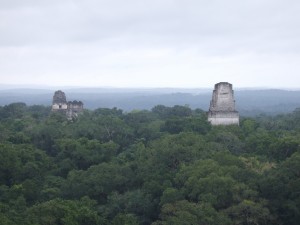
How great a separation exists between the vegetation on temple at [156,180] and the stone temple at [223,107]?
1193 millimetres

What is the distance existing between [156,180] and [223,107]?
1375 centimetres

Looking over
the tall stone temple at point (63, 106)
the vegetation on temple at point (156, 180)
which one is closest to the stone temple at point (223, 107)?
the vegetation on temple at point (156, 180)

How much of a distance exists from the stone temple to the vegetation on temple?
119cm

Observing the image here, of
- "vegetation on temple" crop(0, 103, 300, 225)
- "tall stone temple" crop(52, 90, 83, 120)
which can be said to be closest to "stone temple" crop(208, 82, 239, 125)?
"vegetation on temple" crop(0, 103, 300, 225)

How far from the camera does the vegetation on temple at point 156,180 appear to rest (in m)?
20.4

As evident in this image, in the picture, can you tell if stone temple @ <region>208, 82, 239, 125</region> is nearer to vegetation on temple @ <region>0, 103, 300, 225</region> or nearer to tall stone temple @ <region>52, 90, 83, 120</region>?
vegetation on temple @ <region>0, 103, 300, 225</region>

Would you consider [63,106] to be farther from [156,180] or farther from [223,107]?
[156,180]

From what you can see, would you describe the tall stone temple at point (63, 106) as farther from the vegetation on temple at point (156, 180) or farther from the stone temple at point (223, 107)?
the stone temple at point (223, 107)

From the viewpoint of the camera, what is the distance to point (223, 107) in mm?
37406

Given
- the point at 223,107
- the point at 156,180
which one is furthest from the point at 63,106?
the point at 156,180

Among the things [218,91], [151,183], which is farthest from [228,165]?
[218,91]

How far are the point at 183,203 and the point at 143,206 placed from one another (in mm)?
3061

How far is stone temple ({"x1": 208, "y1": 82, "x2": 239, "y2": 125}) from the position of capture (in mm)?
37125

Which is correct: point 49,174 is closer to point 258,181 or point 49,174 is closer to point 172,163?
point 172,163
